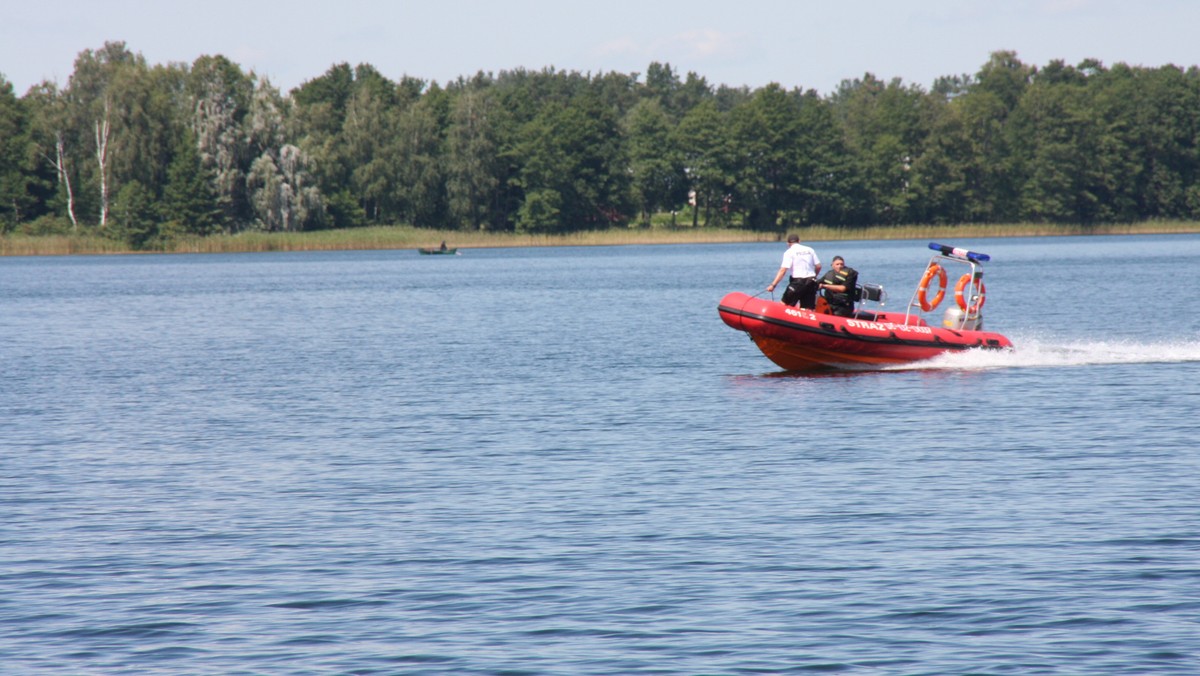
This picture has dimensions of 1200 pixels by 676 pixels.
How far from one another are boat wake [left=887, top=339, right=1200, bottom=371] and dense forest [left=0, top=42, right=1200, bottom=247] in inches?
2758

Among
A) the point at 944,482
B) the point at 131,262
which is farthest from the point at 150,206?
the point at 944,482

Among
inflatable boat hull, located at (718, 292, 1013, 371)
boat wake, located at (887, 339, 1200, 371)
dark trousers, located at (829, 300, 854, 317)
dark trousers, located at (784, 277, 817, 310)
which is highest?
dark trousers, located at (784, 277, 817, 310)

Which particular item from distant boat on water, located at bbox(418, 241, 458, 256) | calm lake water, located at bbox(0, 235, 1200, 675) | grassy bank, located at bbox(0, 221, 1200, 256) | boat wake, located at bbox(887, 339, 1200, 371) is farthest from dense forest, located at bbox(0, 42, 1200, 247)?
boat wake, located at bbox(887, 339, 1200, 371)

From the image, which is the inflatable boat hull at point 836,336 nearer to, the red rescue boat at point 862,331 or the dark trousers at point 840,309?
the red rescue boat at point 862,331

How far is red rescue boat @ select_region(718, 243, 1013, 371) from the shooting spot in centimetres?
2316

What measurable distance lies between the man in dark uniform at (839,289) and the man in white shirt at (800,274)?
0.22m

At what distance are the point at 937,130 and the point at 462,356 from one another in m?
96.1

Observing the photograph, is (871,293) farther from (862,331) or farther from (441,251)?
(441,251)

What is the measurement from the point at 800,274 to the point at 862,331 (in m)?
1.37

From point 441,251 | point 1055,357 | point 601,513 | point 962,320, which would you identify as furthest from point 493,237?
point 601,513

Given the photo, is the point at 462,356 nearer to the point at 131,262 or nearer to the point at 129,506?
the point at 129,506

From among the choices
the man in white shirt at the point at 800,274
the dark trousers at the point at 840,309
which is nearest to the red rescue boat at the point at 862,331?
the dark trousers at the point at 840,309

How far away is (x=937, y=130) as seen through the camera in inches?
4705

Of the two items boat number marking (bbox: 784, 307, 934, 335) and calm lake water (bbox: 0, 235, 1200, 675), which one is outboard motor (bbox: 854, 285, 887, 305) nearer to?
boat number marking (bbox: 784, 307, 934, 335)
